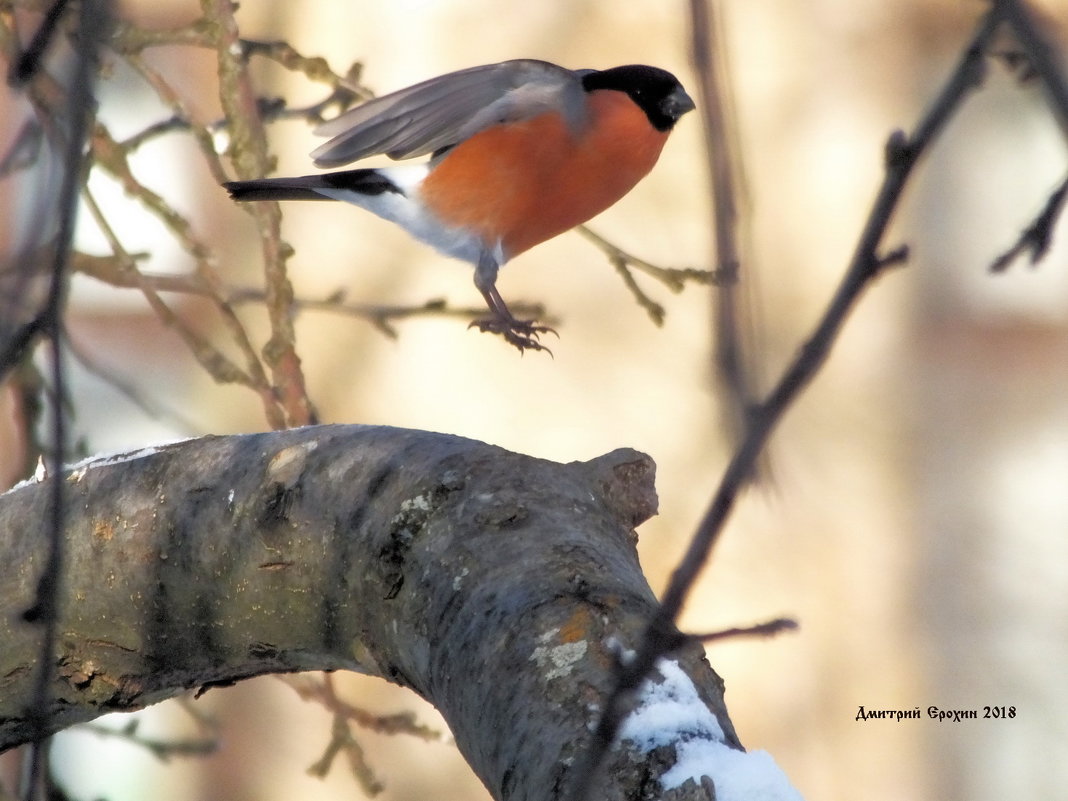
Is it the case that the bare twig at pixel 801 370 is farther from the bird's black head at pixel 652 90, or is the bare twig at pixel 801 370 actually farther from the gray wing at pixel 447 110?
the bird's black head at pixel 652 90

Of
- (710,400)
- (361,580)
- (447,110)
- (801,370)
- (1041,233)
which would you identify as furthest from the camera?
(710,400)

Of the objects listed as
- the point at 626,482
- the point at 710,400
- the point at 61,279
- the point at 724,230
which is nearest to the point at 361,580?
the point at 626,482

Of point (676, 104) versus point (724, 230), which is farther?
point (676, 104)

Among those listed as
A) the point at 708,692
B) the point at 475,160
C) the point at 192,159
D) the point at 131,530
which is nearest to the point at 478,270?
the point at 475,160

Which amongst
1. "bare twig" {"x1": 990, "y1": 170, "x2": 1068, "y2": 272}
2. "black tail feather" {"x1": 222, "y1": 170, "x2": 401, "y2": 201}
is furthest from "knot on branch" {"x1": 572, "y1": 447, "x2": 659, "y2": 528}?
"black tail feather" {"x1": 222, "y1": 170, "x2": 401, "y2": 201}

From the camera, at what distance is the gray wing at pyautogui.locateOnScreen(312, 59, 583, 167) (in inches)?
48.6

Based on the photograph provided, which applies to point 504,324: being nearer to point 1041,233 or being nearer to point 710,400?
point 1041,233

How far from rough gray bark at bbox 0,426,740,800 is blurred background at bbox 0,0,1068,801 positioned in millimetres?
1544

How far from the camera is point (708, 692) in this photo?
0.63 m

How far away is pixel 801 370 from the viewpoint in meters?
0.28

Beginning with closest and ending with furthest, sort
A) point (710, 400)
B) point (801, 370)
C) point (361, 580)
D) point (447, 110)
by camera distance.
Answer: point (801, 370) < point (361, 580) < point (447, 110) < point (710, 400)

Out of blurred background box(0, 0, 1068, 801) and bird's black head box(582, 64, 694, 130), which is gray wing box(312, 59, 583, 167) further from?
blurred background box(0, 0, 1068, 801)

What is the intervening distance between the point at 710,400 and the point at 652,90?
105 centimetres

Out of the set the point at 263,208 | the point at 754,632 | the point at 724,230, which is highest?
the point at 263,208
